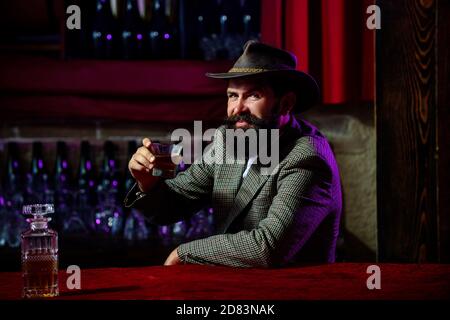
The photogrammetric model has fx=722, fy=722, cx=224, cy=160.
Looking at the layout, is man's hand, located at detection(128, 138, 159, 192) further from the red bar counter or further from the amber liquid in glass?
the amber liquid in glass

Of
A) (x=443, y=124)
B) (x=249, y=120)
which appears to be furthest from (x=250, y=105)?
(x=443, y=124)

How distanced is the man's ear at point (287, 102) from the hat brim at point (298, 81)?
4 cm

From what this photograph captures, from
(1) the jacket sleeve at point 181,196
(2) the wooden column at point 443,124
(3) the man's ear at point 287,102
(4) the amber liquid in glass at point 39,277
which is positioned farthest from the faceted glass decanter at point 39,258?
(2) the wooden column at point 443,124

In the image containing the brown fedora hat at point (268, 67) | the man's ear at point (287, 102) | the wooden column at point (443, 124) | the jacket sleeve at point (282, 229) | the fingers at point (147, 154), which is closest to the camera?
the jacket sleeve at point (282, 229)

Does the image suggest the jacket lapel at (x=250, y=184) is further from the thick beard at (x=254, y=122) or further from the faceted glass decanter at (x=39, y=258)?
the faceted glass decanter at (x=39, y=258)

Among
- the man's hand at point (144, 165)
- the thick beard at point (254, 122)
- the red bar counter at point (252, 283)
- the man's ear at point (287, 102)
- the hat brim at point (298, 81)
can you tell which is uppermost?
the hat brim at point (298, 81)

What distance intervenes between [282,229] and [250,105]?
0.65 metres

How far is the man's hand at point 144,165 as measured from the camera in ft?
7.85

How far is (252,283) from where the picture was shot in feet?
6.48

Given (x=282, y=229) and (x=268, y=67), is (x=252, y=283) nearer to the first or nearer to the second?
(x=282, y=229)

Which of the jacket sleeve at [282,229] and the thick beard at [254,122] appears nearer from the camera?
the jacket sleeve at [282,229]

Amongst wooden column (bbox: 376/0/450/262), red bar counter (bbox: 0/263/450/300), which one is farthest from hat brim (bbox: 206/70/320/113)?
red bar counter (bbox: 0/263/450/300)
